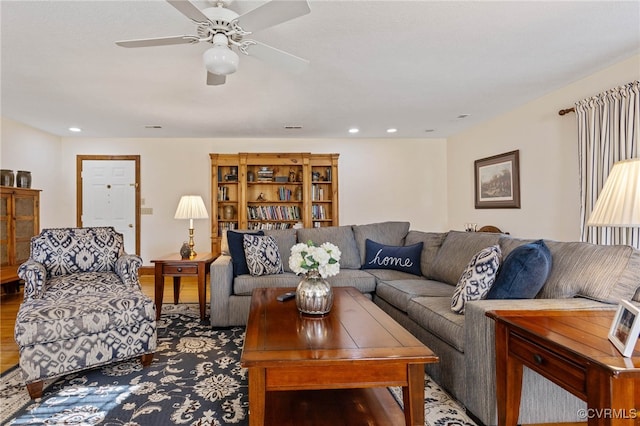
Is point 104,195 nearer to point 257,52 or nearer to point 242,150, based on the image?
point 242,150

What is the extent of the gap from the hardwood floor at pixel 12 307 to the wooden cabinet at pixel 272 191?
885 millimetres

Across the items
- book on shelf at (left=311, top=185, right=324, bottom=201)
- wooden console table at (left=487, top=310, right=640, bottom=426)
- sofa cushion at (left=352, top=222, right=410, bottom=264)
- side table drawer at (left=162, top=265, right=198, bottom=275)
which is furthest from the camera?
book on shelf at (left=311, top=185, right=324, bottom=201)

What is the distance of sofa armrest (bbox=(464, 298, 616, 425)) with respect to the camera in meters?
1.66

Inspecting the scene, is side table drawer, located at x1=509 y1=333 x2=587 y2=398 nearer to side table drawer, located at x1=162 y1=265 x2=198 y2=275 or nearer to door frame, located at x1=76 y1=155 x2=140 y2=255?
side table drawer, located at x1=162 y1=265 x2=198 y2=275

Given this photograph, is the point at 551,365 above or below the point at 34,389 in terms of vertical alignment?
above

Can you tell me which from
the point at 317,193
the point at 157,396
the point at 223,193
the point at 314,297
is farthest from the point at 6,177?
the point at 314,297

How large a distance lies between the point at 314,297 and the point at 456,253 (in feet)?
5.19

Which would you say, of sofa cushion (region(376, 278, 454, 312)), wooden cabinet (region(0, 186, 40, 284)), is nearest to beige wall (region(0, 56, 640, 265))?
wooden cabinet (region(0, 186, 40, 284))

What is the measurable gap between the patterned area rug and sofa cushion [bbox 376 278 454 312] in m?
0.63

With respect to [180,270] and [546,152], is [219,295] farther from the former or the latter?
[546,152]

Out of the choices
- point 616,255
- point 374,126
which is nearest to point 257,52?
point 616,255

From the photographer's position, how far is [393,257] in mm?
3752

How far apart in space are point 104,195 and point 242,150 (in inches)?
95.2

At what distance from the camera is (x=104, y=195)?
5910mm
